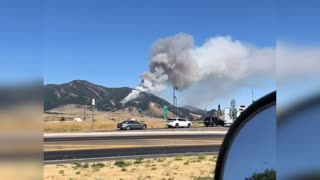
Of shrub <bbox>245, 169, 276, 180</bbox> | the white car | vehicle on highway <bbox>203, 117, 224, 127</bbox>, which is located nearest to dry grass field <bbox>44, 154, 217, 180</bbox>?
shrub <bbox>245, 169, 276, 180</bbox>

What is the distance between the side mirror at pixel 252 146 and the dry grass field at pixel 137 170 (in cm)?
827

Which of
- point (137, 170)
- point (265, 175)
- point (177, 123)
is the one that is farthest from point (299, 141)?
point (177, 123)

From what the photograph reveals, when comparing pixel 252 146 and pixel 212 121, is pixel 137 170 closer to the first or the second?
pixel 252 146

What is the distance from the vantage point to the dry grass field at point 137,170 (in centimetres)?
1013

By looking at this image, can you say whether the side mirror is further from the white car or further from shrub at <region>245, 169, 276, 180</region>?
the white car

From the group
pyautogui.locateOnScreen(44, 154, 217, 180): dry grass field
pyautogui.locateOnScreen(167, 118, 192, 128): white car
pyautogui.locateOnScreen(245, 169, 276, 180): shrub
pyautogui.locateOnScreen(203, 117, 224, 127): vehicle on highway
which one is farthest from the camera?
pyautogui.locateOnScreen(167, 118, 192, 128): white car

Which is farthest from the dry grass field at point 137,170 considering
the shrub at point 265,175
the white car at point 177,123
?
the white car at point 177,123

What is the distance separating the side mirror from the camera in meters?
0.98

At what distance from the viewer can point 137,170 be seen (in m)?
11.3

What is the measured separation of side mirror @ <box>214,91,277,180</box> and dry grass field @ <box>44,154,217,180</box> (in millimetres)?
8271

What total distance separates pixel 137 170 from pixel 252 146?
10382mm

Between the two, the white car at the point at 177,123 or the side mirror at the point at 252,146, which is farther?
the white car at the point at 177,123

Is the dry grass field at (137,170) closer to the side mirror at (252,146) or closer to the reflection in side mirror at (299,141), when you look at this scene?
the side mirror at (252,146)

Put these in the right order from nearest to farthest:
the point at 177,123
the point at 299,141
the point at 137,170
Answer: the point at 299,141, the point at 137,170, the point at 177,123
